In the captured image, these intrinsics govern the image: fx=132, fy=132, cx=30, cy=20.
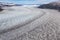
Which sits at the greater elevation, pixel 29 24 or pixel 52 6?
pixel 52 6

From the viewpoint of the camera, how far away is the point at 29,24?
4.66 feet

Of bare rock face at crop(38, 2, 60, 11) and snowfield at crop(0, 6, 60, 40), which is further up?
bare rock face at crop(38, 2, 60, 11)

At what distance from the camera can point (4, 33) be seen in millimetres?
1149

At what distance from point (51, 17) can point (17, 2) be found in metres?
0.47

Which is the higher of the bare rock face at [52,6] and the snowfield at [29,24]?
the bare rock face at [52,6]

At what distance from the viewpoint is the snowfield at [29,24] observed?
1074mm

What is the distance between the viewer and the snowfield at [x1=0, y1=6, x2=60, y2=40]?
1074 mm

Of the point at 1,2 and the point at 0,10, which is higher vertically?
the point at 1,2

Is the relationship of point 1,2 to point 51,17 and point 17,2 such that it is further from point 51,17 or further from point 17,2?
point 51,17

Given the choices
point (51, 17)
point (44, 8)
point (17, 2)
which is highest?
point (17, 2)

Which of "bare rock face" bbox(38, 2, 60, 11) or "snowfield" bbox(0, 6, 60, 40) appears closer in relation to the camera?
"snowfield" bbox(0, 6, 60, 40)

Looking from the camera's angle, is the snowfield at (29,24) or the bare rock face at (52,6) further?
the bare rock face at (52,6)

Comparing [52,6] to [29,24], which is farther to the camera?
[52,6]

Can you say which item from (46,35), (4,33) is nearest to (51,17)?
(46,35)
